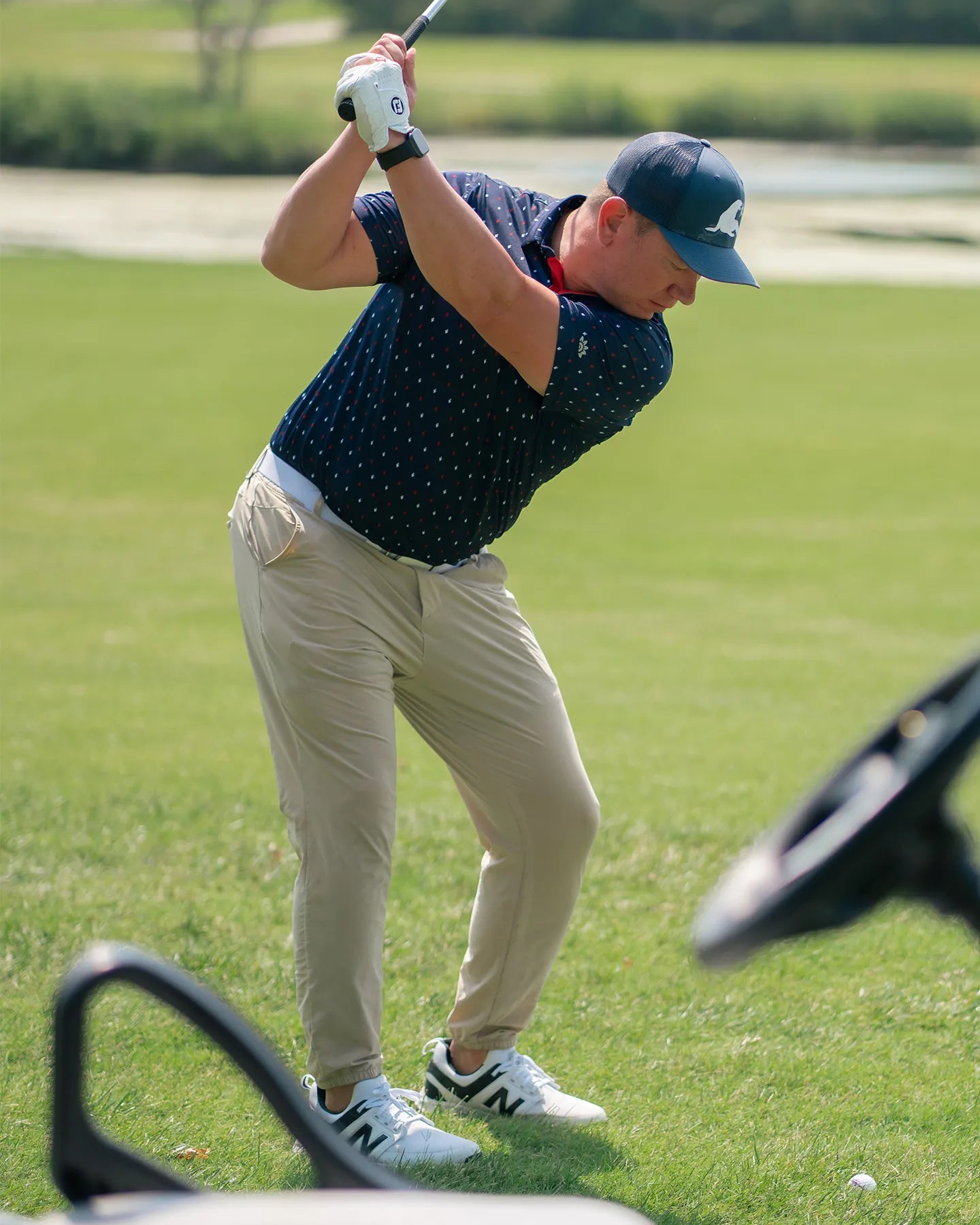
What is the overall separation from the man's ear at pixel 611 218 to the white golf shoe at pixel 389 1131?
1772mm

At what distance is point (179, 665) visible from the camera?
7957 millimetres

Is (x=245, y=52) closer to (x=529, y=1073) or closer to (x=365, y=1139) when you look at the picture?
(x=529, y=1073)

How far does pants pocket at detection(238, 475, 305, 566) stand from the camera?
348 centimetres

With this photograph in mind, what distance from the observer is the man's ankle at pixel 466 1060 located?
375 centimetres

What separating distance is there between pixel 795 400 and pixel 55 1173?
16242 millimetres

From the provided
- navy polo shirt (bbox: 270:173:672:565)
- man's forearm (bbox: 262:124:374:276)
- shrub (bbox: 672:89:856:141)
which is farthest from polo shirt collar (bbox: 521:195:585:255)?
shrub (bbox: 672:89:856:141)

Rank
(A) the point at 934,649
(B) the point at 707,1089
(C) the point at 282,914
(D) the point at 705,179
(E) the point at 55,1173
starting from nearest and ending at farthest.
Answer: (E) the point at 55,1173 < (D) the point at 705,179 < (B) the point at 707,1089 < (C) the point at 282,914 < (A) the point at 934,649

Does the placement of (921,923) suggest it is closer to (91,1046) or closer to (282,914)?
(282,914)

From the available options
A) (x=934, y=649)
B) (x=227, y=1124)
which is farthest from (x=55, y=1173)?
(x=934, y=649)

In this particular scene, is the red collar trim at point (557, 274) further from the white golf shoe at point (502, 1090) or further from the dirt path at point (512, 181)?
the dirt path at point (512, 181)

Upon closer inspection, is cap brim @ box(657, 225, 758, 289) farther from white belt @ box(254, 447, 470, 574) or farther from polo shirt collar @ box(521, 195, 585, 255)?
white belt @ box(254, 447, 470, 574)

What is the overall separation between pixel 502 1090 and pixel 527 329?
5.39 feet

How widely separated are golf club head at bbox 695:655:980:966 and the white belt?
6.32 ft

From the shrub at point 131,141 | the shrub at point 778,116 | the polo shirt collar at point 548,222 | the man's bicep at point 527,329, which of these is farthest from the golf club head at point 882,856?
the shrub at point 778,116
